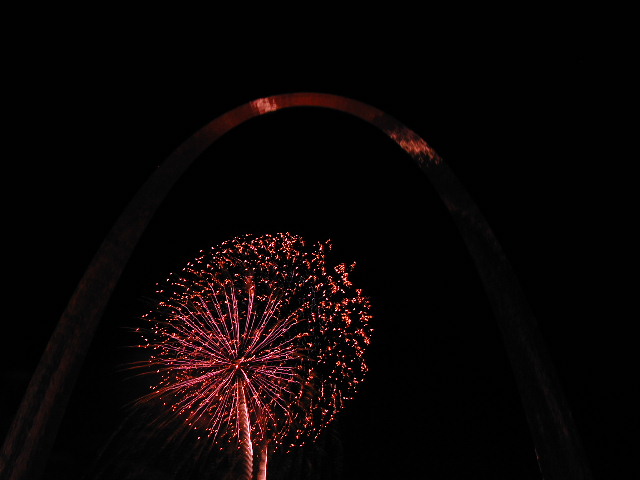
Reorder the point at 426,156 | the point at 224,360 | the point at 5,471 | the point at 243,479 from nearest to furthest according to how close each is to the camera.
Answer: the point at 5,471 < the point at 224,360 < the point at 426,156 < the point at 243,479

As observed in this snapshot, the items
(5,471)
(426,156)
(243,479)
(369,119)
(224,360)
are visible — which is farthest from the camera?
(243,479)

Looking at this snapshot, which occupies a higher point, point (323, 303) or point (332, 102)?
point (332, 102)

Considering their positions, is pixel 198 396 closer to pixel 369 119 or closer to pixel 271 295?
pixel 271 295

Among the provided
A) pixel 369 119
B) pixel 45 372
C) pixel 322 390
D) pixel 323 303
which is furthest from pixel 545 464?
pixel 45 372

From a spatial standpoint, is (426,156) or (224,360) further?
(426,156)

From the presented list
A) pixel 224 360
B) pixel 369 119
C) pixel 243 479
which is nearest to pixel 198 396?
pixel 224 360

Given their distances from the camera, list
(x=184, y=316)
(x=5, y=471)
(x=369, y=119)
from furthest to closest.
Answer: (x=369, y=119) → (x=184, y=316) → (x=5, y=471)

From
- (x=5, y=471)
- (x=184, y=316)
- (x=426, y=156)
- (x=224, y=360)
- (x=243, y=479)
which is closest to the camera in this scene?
(x=5, y=471)

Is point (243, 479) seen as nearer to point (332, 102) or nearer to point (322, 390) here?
point (322, 390)

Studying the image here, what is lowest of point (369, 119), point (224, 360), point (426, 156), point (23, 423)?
point (23, 423)
